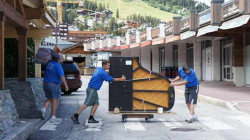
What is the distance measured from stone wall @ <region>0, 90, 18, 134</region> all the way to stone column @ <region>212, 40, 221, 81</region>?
24030mm

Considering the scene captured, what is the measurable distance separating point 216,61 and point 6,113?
82.0 feet

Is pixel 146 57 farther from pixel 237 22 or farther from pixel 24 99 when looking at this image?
pixel 24 99

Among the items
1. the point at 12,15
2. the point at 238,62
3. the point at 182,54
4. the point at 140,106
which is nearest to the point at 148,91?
the point at 140,106

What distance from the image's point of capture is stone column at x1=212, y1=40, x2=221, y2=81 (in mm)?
32062

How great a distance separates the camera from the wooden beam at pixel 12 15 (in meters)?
9.68

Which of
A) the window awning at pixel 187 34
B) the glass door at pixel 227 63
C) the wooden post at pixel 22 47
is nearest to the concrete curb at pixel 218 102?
the wooden post at pixel 22 47

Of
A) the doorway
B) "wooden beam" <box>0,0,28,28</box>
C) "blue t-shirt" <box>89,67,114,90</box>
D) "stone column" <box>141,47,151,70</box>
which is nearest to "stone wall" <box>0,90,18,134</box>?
"wooden beam" <box>0,0,28,28</box>

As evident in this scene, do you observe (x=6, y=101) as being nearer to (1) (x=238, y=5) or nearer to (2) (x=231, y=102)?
(2) (x=231, y=102)

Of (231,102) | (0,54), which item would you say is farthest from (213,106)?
(0,54)

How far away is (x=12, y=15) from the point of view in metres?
10.8

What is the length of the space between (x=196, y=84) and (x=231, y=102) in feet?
14.0

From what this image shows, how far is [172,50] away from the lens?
4472 centimetres

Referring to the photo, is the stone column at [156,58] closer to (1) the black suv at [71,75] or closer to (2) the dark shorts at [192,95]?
(1) the black suv at [71,75]

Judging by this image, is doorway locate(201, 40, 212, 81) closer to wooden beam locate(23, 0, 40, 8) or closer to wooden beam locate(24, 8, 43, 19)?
wooden beam locate(23, 0, 40, 8)
